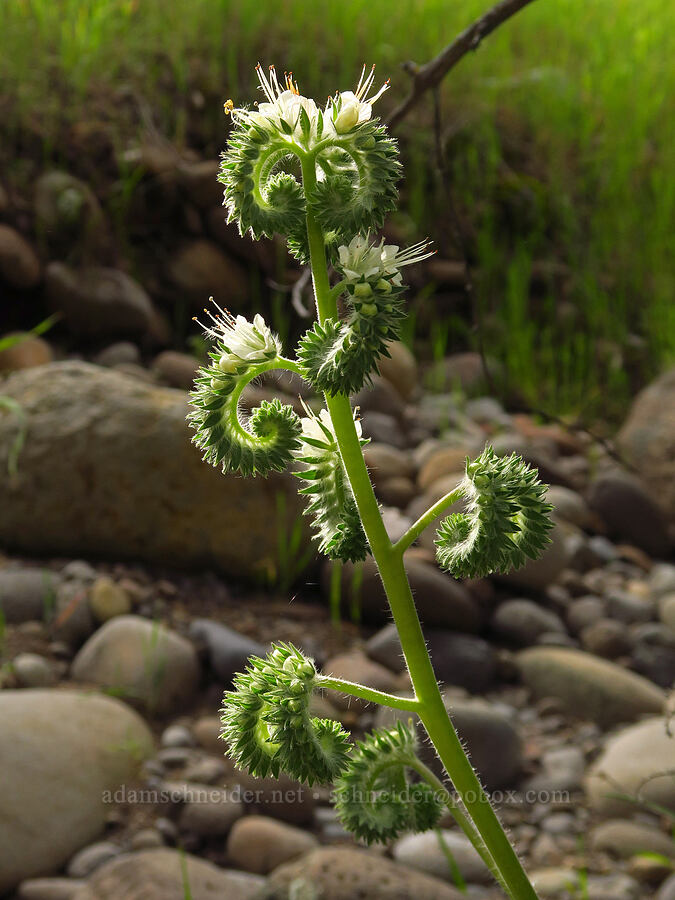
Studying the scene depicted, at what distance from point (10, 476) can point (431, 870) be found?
2239 millimetres

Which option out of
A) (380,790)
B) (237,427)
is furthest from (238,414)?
(380,790)

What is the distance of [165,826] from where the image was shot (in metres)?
2.88

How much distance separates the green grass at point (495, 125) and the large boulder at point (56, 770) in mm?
3550

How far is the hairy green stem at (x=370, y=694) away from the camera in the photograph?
0.89 m

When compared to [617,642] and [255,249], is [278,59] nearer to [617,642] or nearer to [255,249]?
[255,249]

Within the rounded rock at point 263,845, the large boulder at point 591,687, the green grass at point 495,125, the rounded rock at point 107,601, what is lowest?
the rounded rock at point 263,845

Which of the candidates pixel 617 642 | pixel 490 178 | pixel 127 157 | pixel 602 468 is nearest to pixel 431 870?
pixel 617 642

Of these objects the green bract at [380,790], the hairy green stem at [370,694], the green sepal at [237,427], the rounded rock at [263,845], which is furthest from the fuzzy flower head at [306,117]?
the rounded rock at [263,845]

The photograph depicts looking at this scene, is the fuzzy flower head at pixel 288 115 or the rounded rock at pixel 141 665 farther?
the rounded rock at pixel 141 665

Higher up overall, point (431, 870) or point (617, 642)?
point (617, 642)

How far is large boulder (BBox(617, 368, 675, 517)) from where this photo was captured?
531cm

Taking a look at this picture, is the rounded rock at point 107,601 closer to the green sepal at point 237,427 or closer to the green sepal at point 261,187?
the green sepal at point 237,427

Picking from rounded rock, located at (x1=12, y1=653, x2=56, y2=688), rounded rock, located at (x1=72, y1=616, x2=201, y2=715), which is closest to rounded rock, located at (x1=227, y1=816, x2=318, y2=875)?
rounded rock, located at (x1=72, y1=616, x2=201, y2=715)

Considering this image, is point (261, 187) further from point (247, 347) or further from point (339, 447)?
point (339, 447)
